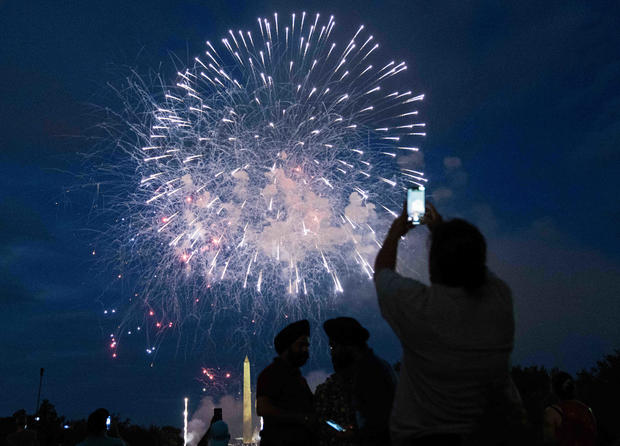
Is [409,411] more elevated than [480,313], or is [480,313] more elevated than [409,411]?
[480,313]

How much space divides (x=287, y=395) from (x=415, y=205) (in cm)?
304

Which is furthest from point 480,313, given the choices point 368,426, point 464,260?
point 368,426

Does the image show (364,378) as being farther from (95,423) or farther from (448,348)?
(95,423)

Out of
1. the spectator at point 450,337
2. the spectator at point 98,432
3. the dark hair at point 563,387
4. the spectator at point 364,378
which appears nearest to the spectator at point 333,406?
the spectator at point 364,378

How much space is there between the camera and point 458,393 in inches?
102

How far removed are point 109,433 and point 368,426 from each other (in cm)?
497

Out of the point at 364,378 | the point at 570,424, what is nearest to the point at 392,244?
the point at 364,378

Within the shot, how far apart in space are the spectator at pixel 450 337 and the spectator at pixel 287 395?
2.70m

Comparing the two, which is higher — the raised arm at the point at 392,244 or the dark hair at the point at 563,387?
the raised arm at the point at 392,244

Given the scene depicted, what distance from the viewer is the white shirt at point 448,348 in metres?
2.58

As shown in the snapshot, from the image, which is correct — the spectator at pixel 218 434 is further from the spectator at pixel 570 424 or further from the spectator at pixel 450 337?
the spectator at pixel 450 337

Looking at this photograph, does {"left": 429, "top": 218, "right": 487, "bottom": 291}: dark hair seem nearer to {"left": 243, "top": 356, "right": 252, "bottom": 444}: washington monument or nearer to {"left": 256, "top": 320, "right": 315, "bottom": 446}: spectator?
{"left": 256, "top": 320, "right": 315, "bottom": 446}: spectator

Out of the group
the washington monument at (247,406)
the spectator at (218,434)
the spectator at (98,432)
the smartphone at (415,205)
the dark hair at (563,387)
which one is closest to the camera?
the smartphone at (415,205)

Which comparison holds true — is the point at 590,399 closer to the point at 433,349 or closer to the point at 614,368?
the point at 614,368
